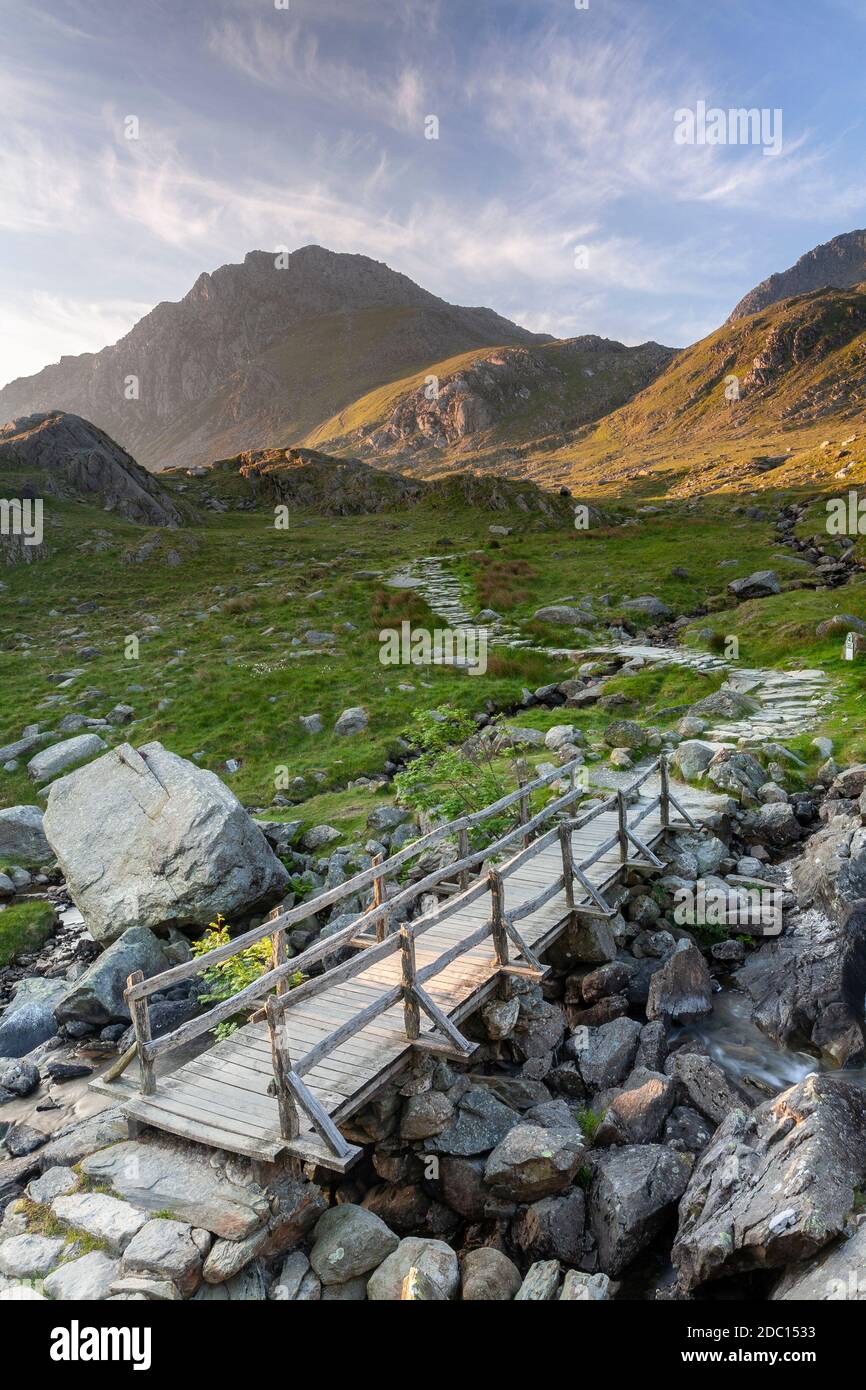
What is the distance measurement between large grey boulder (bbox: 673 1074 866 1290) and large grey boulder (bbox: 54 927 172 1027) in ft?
33.9

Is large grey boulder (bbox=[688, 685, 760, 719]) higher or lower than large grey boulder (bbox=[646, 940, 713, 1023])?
higher

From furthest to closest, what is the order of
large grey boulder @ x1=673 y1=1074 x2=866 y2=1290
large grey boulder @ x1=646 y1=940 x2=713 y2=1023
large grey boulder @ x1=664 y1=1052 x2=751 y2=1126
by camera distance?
large grey boulder @ x1=646 y1=940 x2=713 y2=1023
large grey boulder @ x1=664 y1=1052 x2=751 y2=1126
large grey boulder @ x1=673 y1=1074 x2=866 y2=1290

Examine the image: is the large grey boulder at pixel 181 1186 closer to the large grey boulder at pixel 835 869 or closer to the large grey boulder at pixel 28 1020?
the large grey boulder at pixel 28 1020

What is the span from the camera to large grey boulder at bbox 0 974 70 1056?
13.9 m

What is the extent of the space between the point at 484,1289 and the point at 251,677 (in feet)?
86.9

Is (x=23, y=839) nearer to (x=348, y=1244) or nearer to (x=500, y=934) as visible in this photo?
(x=500, y=934)

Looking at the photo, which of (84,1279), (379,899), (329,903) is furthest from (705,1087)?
(84,1279)

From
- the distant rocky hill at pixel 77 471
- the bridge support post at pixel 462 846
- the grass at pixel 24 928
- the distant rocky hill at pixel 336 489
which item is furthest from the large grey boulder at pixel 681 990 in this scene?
the distant rocky hill at pixel 77 471

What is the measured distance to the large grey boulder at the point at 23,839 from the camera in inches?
819

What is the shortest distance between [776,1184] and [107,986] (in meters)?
11.6

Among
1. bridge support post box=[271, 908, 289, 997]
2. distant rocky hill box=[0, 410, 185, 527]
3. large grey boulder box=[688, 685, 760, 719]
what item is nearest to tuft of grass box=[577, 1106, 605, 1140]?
bridge support post box=[271, 908, 289, 997]

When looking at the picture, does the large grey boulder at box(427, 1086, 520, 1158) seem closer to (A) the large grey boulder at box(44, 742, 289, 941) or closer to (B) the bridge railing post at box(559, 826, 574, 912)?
(B) the bridge railing post at box(559, 826, 574, 912)

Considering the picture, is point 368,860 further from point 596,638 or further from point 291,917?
point 596,638
